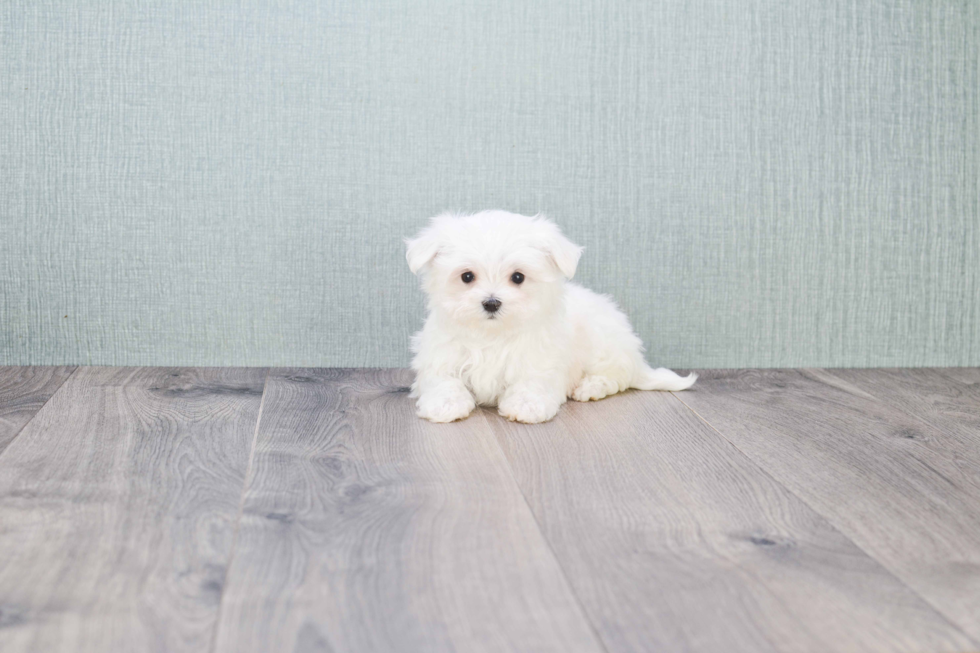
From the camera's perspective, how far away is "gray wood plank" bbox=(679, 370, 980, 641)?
1255 mm

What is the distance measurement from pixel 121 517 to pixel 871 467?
138 centimetres

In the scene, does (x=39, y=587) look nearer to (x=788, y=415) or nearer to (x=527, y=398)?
(x=527, y=398)

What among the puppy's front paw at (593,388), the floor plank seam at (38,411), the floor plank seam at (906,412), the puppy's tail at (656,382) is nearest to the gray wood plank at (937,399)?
the floor plank seam at (906,412)

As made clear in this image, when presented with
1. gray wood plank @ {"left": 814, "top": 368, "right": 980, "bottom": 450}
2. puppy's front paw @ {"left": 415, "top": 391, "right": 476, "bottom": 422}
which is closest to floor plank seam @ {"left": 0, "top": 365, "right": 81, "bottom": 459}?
puppy's front paw @ {"left": 415, "top": 391, "right": 476, "bottom": 422}

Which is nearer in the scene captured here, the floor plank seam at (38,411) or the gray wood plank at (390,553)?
the gray wood plank at (390,553)

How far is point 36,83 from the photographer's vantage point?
94.7 inches

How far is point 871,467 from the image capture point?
1.72 metres

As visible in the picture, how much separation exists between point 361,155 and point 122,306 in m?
0.82

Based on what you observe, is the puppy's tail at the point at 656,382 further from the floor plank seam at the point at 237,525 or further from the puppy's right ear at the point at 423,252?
the floor plank seam at the point at 237,525

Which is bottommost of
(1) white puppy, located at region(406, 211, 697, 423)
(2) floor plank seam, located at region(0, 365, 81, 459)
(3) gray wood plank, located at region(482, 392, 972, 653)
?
(3) gray wood plank, located at region(482, 392, 972, 653)

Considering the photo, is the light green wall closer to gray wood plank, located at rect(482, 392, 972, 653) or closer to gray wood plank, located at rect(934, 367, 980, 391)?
gray wood plank, located at rect(934, 367, 980, 391)

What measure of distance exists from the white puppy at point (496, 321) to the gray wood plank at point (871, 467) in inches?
15.8

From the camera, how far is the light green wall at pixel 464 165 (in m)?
2.44

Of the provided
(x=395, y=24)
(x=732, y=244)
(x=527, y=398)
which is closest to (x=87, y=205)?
(x=395, y=24)
